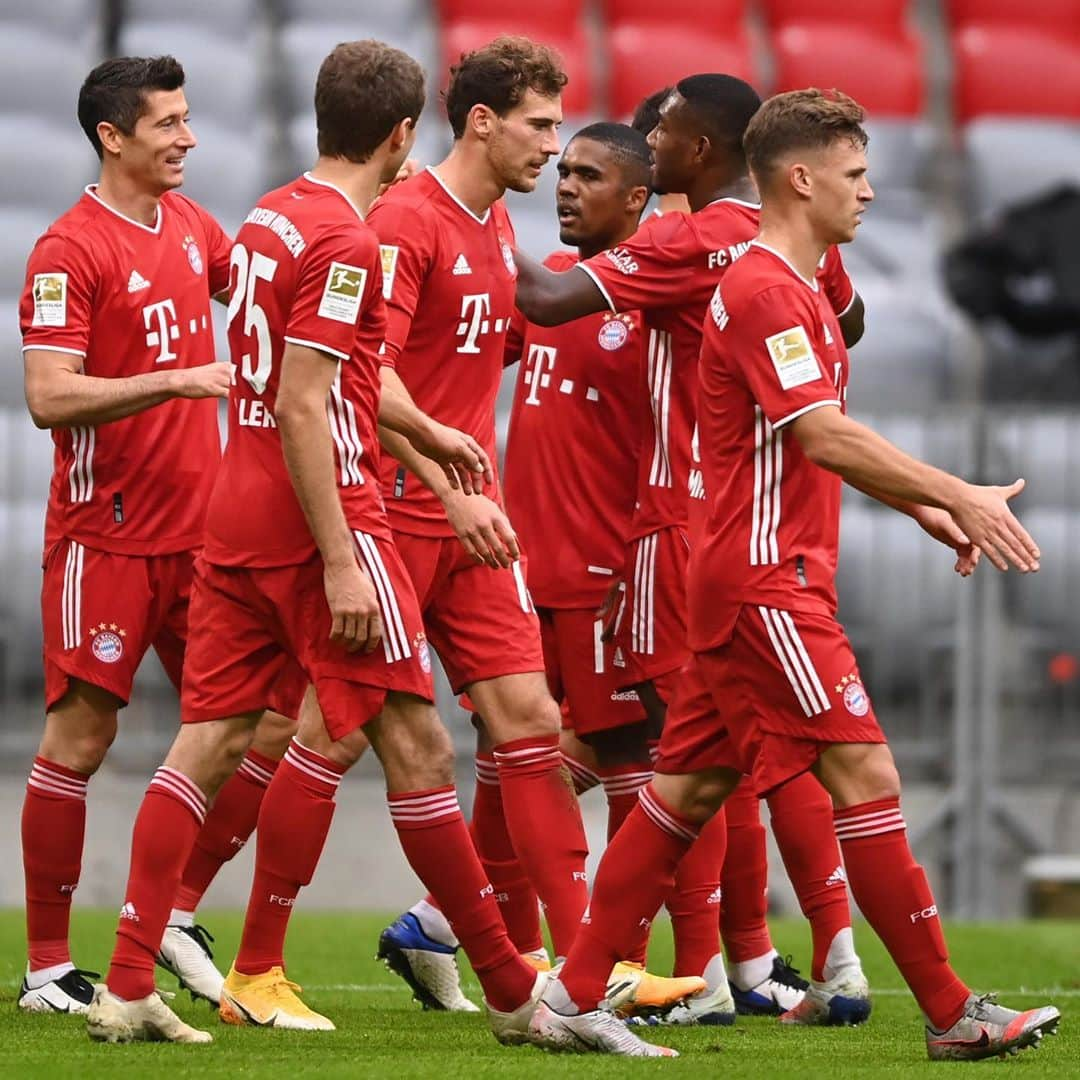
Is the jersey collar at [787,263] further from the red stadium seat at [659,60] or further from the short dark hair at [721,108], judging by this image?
the red stadium seat at [659,60]

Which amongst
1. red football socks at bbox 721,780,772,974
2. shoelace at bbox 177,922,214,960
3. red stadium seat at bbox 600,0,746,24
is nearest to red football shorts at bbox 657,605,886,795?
red football socks at bbox 721,780,772,974

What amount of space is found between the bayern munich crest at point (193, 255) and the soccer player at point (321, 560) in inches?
46.7

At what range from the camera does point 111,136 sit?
6250 mm

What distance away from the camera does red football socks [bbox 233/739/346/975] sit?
5.46m

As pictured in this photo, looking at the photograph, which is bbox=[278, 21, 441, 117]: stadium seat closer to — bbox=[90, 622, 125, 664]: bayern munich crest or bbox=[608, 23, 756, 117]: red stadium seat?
bbox=[608, 23, 756, 117]: red stadium seat

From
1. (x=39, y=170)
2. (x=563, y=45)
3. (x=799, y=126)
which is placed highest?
(x=563, y=45)

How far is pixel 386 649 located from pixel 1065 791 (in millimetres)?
A: 8150

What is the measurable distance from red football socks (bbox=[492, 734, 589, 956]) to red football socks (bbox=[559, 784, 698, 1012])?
42cm

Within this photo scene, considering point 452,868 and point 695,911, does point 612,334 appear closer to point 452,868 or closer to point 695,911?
point 695,911

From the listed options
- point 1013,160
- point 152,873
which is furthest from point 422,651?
point 1013,160

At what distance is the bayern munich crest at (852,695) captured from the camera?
4891 millimetres

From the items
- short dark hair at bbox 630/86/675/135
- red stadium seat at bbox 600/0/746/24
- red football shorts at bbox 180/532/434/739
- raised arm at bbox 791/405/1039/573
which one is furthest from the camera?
red stadium seat at bbox 600/0/746/24

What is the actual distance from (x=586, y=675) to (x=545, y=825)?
3.05ft

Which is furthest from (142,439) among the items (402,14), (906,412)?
(402,14)
